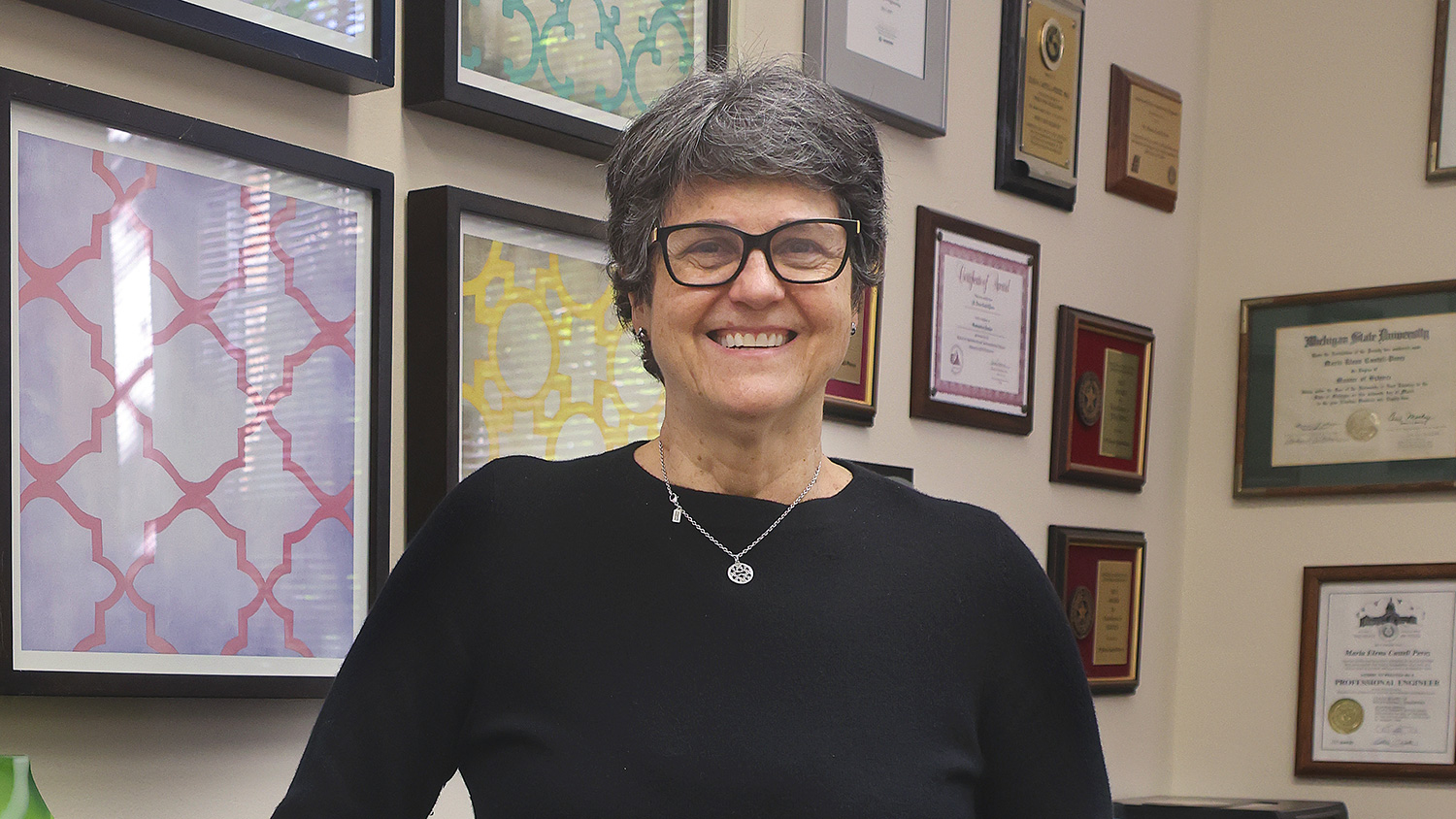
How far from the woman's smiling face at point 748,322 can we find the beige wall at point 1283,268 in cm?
214

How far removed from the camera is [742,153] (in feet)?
3.94

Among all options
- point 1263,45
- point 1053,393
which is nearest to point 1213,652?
point 1053,393

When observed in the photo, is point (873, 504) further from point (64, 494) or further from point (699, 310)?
point (64, 494)

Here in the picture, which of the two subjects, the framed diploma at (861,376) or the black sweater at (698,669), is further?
the framed diploma at (861,376)

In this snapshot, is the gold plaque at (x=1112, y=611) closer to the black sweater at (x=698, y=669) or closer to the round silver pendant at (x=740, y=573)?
the black sweater at (x=698, y=669)

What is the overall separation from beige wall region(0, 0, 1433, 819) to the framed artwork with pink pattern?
92 cm

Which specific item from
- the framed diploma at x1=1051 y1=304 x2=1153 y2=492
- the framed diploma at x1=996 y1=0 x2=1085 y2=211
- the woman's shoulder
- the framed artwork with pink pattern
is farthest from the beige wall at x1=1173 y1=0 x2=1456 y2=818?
the woman's shoulder

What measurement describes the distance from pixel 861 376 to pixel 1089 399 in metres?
0.73

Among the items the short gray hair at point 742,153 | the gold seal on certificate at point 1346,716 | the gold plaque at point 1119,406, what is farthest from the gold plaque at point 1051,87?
the short gray hair at point 742,153

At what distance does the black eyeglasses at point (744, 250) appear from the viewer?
47.0 inches

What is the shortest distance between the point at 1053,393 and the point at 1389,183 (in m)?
0.81

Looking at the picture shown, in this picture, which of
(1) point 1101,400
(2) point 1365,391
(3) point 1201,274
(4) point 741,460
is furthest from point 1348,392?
(4) point 741,460

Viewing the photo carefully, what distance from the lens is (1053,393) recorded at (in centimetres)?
288

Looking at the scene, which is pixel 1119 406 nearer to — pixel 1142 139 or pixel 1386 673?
pixel 1142 139
